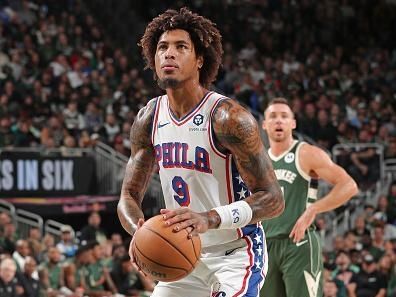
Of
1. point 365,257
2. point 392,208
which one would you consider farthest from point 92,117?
point 365,257

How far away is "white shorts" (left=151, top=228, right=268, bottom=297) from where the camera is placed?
499 cm

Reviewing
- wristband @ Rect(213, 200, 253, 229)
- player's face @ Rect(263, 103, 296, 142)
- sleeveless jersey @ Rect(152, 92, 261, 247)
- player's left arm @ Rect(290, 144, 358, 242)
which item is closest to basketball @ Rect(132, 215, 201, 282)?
wristband @ Rect(213, 200, 253, 229)

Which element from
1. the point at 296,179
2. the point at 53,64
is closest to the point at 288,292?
the point at 296,179

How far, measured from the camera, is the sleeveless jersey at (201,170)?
5039 mm

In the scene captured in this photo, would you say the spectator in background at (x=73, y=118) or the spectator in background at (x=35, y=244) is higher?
the spectator in background at (x=73, y=118)

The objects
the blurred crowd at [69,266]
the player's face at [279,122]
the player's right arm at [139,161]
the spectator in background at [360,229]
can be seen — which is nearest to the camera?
Result: the player's right arm at [139,161]

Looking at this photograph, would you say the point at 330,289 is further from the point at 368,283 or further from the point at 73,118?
the point at 73,118

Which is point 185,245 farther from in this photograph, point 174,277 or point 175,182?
point 175,182

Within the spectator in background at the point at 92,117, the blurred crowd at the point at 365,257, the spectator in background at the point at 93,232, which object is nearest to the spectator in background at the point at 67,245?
the spectator in background at the point at 93,232

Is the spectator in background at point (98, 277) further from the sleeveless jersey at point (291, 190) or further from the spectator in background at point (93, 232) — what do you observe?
the sleeveless jersey at point (291, 190)

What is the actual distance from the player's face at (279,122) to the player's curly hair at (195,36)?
92.3 inches

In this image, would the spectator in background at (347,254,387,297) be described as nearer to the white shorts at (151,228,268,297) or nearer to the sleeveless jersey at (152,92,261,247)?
the white shorts at (151,228,268,297)

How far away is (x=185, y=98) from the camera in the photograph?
517cm

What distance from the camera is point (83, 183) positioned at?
49.1ft
